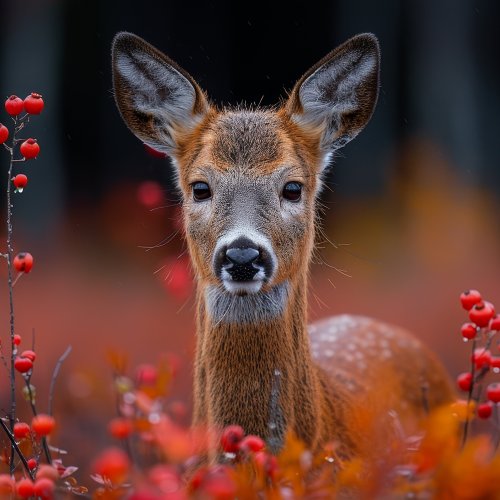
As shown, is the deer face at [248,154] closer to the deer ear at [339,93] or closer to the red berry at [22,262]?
the deer ear at [339,93]

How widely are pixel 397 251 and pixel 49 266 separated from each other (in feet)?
10.4

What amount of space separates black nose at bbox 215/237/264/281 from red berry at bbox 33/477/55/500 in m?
1.11

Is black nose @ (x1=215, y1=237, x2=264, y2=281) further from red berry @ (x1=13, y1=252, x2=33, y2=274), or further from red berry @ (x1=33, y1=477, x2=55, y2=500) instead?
red berry @ (x1=33, y1=477, x2=55, y2=500)

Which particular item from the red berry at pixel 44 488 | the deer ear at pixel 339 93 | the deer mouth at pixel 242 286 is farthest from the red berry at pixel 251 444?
the deer ear at pixel 339 93

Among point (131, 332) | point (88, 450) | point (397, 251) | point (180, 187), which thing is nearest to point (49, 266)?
point (131, 332)

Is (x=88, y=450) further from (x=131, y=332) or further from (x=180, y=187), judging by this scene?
(x=131, y=332)

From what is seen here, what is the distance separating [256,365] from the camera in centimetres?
377

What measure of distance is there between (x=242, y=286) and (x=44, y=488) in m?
1.29

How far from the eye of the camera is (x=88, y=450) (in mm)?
4980

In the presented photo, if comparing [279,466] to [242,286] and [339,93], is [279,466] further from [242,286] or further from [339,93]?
[339,93]

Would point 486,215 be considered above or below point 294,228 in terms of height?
below

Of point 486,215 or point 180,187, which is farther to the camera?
point 486,215

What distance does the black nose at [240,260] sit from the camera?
3529 millimetres

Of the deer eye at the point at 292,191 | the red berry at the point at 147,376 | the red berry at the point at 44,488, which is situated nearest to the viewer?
the red berry at the point at 44,488
